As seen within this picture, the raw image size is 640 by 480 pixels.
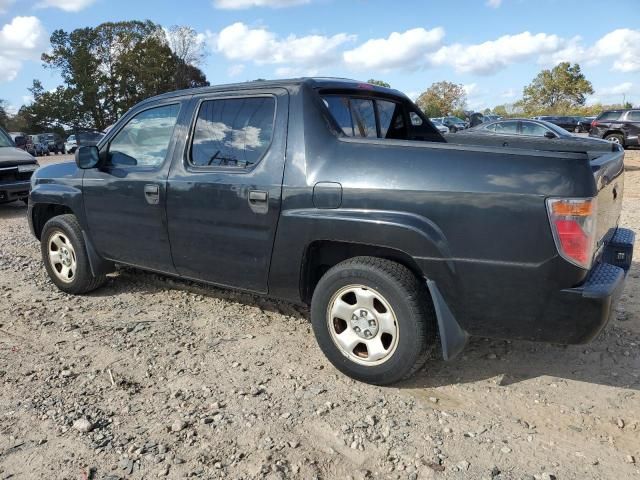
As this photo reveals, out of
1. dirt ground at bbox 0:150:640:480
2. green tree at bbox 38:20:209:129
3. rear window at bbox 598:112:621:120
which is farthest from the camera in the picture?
green tree at bbox 38:20:209:129

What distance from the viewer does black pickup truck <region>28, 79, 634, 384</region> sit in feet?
8.51

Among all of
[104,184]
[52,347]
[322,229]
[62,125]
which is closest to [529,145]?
[322,229]

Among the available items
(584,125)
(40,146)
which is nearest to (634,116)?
(584,125)

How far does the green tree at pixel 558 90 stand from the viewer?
5666cm

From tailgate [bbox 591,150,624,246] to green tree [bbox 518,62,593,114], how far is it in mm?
58441

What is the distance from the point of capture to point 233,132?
3621 mm

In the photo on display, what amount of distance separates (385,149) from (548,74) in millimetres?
62949

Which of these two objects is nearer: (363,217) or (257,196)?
(363,217)

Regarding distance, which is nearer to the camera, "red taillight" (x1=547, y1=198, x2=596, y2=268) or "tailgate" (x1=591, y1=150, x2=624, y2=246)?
"red taillight" (x1=547, y1=198, x2=596, y2=268)

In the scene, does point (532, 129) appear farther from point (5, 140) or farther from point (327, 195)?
point (327, 195)

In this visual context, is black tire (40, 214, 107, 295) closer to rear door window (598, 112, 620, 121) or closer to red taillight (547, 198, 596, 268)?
red taillight (547, 198, 596, 268)

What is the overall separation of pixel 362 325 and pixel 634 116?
828 inches

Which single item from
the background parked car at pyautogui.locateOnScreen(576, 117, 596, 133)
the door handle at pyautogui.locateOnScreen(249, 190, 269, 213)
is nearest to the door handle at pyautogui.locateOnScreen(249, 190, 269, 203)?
the door handle at pyautogui.locateOnScreen(249, 190, 269, 213)

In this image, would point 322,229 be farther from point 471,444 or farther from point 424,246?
point 471,444
